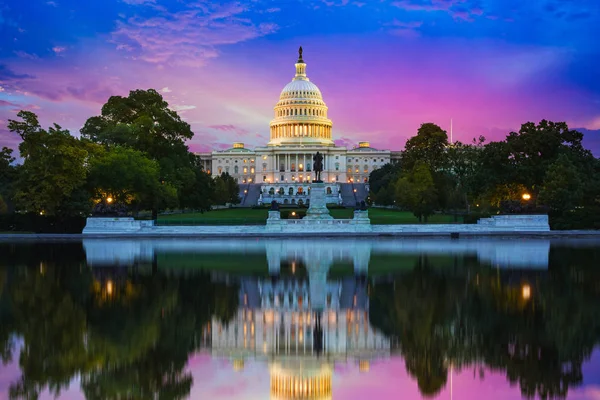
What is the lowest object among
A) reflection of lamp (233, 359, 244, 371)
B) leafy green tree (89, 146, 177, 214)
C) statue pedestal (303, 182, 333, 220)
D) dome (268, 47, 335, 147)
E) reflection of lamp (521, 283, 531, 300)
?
reflection of lamp (233, 359, 244, 371)

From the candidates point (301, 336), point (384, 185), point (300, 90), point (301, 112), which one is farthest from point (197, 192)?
point (300, 90)

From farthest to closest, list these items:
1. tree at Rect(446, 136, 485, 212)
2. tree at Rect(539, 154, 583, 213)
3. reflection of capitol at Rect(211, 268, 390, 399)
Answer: tree at Rect(446, 136, 485, 212) < tree at Rect(539, 154, 583, 213) < reflection of capitol at Rect(211, 268, 390, 399)

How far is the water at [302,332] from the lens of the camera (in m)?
9.33

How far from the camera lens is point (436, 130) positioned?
75750 millimetres

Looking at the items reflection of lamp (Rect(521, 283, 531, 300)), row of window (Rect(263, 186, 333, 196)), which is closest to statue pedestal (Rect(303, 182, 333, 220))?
reflection of lamp (Rect(521, 283, 531, 300))

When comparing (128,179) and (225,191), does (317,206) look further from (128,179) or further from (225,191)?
(225,191)

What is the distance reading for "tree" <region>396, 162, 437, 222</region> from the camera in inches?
2125

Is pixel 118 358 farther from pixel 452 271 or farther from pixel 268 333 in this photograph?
pixel 452 271

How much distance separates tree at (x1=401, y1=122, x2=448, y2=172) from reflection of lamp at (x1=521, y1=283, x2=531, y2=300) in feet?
185

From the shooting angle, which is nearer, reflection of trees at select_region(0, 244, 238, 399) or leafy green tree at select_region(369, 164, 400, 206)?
reflection of trees at select_region(0, 244, 238, 399)

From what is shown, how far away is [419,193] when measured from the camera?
56906 mm

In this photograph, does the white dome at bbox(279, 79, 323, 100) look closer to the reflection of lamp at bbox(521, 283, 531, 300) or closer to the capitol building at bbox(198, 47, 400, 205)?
the capitol building at bbox(198, 47, 400, 205)

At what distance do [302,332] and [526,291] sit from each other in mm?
7372

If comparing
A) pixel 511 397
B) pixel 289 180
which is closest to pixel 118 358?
pixel 511 397
